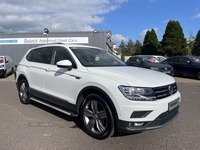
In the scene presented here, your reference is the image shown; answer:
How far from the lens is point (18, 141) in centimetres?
366

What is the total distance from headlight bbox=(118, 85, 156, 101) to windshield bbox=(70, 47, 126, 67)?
4.05 feet

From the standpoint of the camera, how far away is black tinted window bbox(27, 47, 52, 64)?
519 centimetres

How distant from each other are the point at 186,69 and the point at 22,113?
36.8 feet

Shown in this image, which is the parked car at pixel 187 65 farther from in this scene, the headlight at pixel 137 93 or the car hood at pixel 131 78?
the headlight at pixel 137 93

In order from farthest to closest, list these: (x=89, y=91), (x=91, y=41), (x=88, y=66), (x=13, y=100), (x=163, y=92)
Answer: (x=91, y=41) < (x=13, y=100) < (x=88, y=66) < (x=89, y=91) < (x=163, y=92)

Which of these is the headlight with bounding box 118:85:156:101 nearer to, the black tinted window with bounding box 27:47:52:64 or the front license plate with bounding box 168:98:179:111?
the front license plate with bounding box 168:98:179:111

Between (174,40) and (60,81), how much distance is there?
133 feet

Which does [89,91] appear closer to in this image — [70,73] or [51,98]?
[70,73]

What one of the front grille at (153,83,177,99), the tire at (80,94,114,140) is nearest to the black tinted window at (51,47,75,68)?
the tire at (80,94,114,140)

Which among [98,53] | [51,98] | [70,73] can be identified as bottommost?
[51,98]

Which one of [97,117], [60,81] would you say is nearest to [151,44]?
[60,81]

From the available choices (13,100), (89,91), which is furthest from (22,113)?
(89,91)

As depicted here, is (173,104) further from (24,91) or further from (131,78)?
(24,91)

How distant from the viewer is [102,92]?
3.55 m
